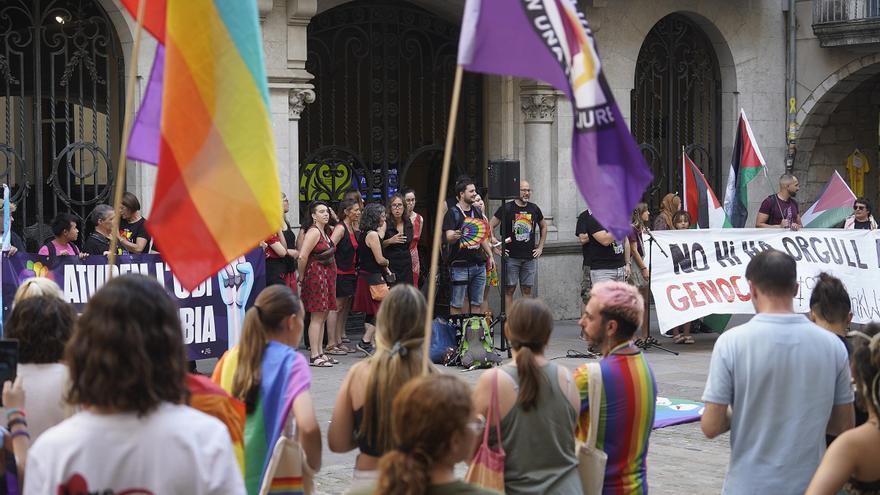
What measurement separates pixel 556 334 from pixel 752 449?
11.5 meters

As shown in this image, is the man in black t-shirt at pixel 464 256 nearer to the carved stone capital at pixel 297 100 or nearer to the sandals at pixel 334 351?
the sandals at pixel 334 351

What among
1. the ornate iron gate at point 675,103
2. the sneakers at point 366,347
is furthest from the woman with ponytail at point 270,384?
the ornate iron gate at point 675,103

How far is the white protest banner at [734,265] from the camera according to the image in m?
14.4

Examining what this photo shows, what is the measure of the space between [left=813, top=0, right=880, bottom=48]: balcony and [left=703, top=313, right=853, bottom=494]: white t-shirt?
1548 centimetres

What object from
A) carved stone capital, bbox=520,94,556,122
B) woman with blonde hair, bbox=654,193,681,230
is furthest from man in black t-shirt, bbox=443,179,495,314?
carved stone capital, bbox=520,94,556,122

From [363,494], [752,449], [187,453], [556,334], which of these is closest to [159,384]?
[187,453]

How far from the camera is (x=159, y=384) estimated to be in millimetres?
3180

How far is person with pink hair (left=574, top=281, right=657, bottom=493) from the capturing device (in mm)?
5039

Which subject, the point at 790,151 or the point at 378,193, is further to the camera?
the point at 790,151

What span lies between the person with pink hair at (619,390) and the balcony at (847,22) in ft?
50.7

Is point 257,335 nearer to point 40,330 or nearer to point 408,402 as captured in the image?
point 40,330

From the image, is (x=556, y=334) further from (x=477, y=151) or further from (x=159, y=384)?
(x=159, y=384)

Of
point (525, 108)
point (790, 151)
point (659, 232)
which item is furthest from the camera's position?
point (790, 151)

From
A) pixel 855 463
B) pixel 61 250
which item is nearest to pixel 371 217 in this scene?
pixel 61 250
